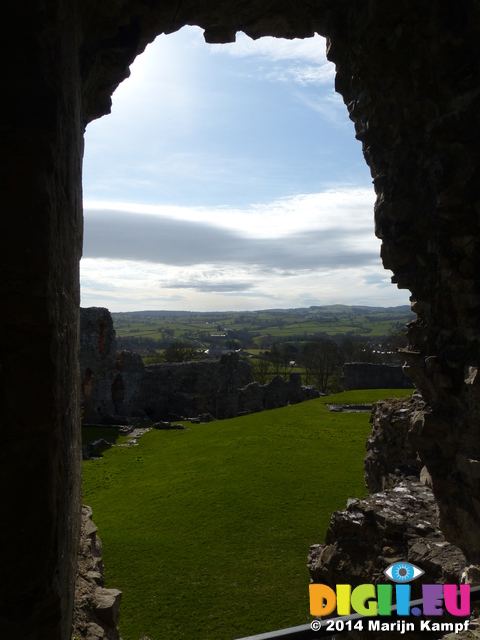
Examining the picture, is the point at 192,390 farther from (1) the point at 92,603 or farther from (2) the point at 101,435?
(1) the point at 92,603

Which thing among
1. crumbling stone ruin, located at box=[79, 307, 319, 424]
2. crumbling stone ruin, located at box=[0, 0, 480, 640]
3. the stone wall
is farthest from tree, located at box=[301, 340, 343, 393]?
crumbling stone ruin, located at box=[0, 0, 480, 640]

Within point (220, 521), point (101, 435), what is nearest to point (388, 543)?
point (220, 521)

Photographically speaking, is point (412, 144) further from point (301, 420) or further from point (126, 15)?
point (301, 420)

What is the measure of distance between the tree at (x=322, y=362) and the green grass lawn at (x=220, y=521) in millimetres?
21541

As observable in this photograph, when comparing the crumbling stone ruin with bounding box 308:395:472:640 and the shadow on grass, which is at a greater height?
the crumbling stone ruin with bounding box 308:395:472:640

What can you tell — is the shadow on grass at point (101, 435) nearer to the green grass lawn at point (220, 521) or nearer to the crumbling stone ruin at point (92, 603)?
the green grass lawn at point (220, 521)

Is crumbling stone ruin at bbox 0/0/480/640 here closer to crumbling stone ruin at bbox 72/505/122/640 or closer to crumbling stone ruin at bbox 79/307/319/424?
crumbling stone ruin at bbox 72/505/122/640

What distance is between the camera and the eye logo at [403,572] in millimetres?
3795

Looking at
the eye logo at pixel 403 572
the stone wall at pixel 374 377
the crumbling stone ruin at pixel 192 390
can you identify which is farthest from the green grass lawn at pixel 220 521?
the stone wall at pixel 374 377

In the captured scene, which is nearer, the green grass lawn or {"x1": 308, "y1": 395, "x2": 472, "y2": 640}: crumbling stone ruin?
{"x1": 308, "y1": 395, "x2": 472, "y2": 640}: crumbling stone ruin

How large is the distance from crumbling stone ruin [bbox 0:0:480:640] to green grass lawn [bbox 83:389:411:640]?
143 inches

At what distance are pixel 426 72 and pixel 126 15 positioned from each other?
2.44 metres

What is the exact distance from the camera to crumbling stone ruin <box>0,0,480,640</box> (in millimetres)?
2203

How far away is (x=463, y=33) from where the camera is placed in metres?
3.16
